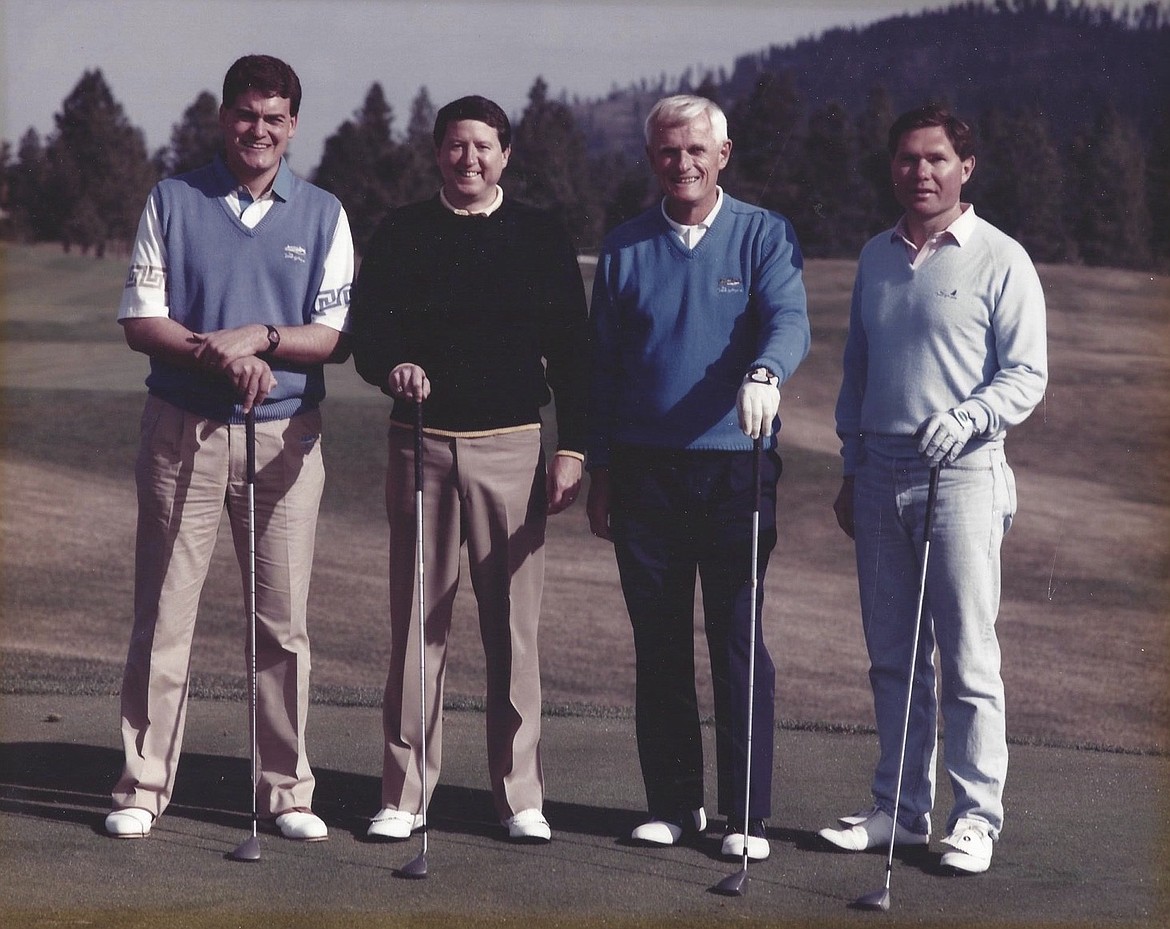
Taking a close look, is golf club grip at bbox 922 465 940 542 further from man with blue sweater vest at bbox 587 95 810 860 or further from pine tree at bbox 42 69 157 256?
pine tree at bbox 42 69 157 256

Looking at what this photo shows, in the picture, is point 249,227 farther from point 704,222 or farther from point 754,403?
point 754,403

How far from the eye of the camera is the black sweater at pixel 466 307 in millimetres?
3639

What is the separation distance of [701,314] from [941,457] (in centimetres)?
63

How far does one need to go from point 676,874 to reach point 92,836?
1.35 meters

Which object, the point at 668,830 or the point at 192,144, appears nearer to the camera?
the point at 668,830

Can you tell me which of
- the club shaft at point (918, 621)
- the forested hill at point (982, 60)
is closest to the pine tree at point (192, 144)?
the forested hill at point (982, 60)

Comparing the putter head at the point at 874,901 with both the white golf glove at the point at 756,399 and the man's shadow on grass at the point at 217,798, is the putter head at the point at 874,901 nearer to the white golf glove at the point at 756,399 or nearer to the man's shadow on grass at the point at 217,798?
the man's shadow on grass at the point at 217,798

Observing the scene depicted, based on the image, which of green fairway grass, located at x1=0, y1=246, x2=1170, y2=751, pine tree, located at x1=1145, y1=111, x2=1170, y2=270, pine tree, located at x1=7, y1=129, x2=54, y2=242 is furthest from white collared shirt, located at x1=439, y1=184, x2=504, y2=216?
pine tree, located at x1=7, y1=129, x2=54, y2=242

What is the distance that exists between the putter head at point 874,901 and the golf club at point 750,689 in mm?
238

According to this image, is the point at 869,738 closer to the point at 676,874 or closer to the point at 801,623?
the point at 676,874

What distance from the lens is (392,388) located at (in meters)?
3.57

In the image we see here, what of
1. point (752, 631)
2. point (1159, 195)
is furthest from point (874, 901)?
point (1159, 195)

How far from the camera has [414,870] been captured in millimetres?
3391

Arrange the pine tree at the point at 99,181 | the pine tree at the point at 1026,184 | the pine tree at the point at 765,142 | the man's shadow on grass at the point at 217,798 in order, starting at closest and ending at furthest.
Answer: the man's shadow on grass at the point at 217,798
the pine tree at the point at 765,142
the pine tree at the point at 1026,184
the pine tree at the point at 99,181
